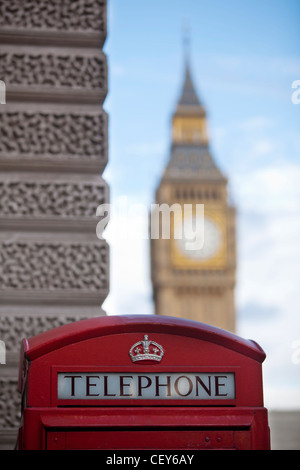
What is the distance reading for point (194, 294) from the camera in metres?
66.6

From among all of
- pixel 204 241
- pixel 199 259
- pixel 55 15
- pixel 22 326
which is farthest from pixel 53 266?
pixel 199 259

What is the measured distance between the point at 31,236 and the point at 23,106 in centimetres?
76

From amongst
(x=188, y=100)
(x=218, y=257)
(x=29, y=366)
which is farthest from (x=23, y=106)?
(x=188, y=100)

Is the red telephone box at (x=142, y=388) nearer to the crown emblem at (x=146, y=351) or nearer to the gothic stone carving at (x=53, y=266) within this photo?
the crown emblem at (x=146, y=351)

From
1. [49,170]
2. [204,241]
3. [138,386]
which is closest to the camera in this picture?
[138,386]

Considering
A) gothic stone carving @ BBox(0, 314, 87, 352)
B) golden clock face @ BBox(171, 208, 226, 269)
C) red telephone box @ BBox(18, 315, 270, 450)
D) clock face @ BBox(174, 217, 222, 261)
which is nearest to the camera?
red telephone box @ BBox(18, 315, 270, 450)

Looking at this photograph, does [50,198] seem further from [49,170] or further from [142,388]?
[142,388]

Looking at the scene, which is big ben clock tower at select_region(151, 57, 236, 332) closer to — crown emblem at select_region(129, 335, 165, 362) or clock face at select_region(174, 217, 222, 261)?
clock face at select_region(174, 217, 222, 261)

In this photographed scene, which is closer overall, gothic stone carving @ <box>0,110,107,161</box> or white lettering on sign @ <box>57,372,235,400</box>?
white lettering on sign @ <box>57,372,235,400</box>

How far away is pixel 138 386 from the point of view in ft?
8.77

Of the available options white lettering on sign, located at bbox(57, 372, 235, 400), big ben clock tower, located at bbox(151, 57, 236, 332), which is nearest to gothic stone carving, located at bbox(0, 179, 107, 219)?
white lettering on sign, located at bbox(57, 372, 235, 400)

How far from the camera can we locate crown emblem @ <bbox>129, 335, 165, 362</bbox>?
2.70 meters

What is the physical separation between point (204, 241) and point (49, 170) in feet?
201

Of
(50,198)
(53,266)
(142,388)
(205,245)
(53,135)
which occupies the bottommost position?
(142,388)
